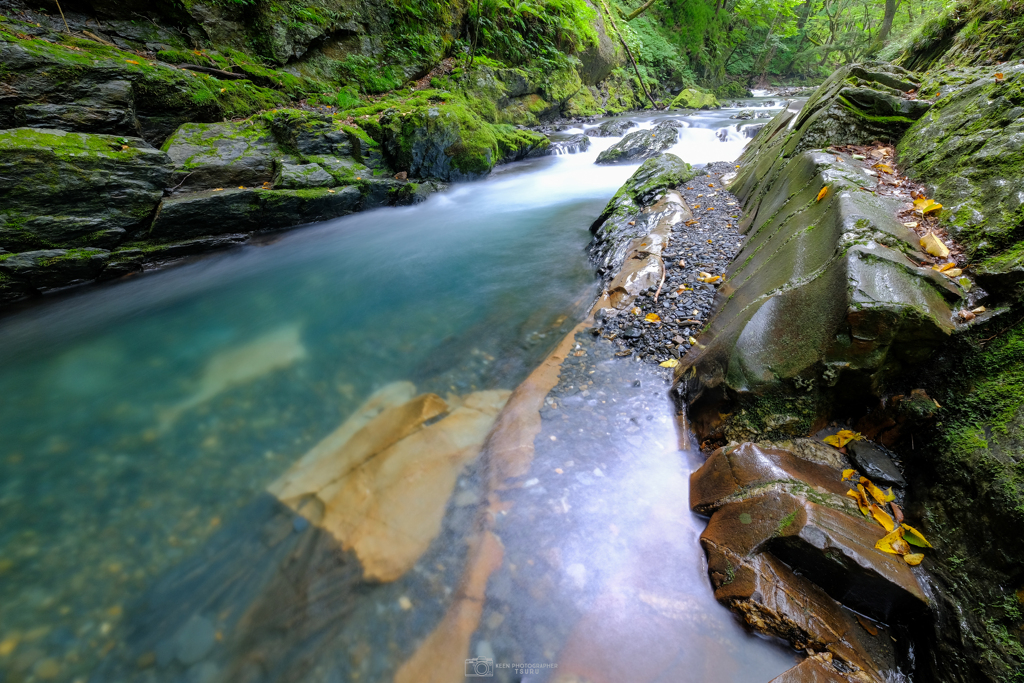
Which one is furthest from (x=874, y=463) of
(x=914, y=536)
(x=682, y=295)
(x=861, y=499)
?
(x=682, y=295)

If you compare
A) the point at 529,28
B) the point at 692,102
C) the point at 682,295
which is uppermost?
the point at 529,28

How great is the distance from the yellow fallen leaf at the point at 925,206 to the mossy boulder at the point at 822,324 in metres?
0.18

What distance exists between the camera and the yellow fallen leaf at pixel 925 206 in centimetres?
301

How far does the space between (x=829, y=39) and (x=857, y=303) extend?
143 feet

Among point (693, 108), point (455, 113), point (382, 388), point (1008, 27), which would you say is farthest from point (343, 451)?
point (693, 108)

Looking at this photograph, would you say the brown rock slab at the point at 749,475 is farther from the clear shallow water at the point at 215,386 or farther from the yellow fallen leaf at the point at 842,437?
the clear shallow water at the point at 215,386

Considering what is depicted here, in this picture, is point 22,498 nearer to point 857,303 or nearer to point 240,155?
point 857,303

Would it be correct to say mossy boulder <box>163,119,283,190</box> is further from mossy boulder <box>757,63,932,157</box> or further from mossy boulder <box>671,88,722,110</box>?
mossy boulder <box>671,88,722,110</box>

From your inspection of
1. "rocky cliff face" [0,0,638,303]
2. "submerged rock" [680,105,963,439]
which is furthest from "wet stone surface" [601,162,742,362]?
"rocky cliff face" [0,0,638,303]

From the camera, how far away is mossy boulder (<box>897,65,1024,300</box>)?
2.40 metres

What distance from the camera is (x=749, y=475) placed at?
8.03 ft

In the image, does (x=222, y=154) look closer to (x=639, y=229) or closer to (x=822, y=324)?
(x=639, y=229)

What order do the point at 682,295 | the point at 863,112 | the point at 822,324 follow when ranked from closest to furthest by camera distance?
1. the point at 822,324
2. the point at 682,295
3. the point at 863,112

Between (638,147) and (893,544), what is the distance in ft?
39.7
